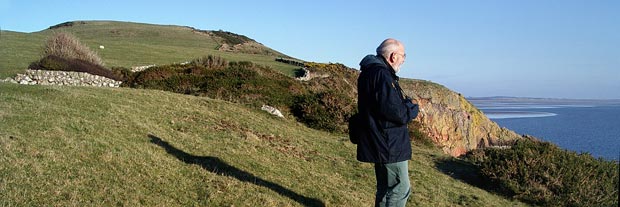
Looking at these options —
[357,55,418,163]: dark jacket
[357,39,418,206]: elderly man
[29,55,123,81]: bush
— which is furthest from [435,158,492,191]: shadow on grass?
[29,55,123,81]: bush

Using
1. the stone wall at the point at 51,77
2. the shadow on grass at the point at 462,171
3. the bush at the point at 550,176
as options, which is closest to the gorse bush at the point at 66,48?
the stone wall at the point at 51,77

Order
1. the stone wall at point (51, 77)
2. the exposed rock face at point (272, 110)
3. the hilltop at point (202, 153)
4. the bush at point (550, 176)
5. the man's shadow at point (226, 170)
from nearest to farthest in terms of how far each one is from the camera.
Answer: the hilltop at point (202, 153), the man's shadow at point (226, 170), the bush at point (550, 176), the exposed rock face at point (272, 110), the stone wall at point (51, 77)

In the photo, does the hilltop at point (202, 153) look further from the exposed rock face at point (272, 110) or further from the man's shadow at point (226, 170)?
the exposed rock face at point (272, 110)

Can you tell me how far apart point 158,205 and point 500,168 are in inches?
391

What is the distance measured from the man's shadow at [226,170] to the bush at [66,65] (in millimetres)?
13591

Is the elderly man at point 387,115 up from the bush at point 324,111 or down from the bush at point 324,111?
up

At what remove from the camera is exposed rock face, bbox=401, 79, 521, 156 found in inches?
1170

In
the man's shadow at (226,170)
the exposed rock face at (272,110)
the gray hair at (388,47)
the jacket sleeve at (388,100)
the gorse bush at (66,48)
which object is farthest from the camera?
the gorse bush at (66,48)

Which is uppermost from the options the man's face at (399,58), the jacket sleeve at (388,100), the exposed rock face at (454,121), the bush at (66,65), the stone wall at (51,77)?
the man's face at (399,58)

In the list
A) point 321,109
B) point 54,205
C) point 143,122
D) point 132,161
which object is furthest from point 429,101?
point 54,205

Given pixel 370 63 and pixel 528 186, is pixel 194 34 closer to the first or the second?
pixel 528 186

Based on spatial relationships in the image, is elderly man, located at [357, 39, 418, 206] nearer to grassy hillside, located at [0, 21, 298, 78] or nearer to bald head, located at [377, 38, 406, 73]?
bald head, located at [377, 38, 406, 73]

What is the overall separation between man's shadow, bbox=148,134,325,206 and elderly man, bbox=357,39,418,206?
210 centimetres

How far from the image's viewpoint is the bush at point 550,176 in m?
12.0
